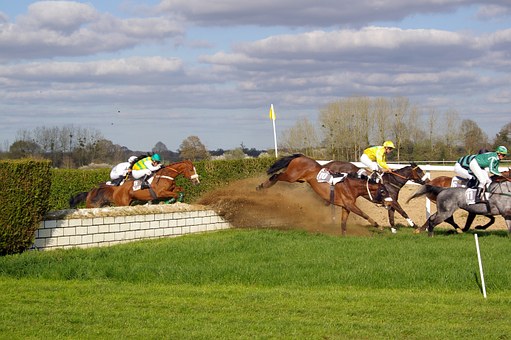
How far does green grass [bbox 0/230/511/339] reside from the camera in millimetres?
7848

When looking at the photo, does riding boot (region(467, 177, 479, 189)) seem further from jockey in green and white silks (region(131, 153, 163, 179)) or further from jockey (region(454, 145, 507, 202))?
jockey in green and white silks (region(131, 153, 163, 179))

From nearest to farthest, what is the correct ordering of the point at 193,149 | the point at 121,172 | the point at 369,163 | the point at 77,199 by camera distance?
the point at 369,163, the point at 77,199, the point at 121,172, the point at 193,149

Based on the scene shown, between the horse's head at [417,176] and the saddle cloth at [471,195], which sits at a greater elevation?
the horse's head at [417,176]

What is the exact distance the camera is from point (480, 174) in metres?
16.3

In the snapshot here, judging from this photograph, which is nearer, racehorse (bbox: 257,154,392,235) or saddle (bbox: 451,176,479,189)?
saddle (bbox: 451,176,479,189)

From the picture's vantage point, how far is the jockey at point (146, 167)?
19922 mm

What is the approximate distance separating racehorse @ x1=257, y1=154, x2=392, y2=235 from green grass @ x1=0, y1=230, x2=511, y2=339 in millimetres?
3004

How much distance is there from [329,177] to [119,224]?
18.7 feet

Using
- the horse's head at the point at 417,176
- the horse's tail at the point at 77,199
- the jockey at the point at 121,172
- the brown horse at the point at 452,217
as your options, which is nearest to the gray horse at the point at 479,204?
the brown horse at the point at 452,217

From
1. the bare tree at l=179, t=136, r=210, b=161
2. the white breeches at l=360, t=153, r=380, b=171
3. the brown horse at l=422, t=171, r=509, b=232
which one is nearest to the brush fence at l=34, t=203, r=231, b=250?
the white breeches at l=360, t=153, r=380, b=171

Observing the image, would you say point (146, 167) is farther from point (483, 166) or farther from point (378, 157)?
point (483, 166)

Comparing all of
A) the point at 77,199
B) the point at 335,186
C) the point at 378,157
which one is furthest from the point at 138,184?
the point at 378,157

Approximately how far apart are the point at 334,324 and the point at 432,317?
3.95 ft

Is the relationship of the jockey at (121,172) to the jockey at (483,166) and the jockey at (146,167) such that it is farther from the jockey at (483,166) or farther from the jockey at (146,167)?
the jockey at (483,166)
